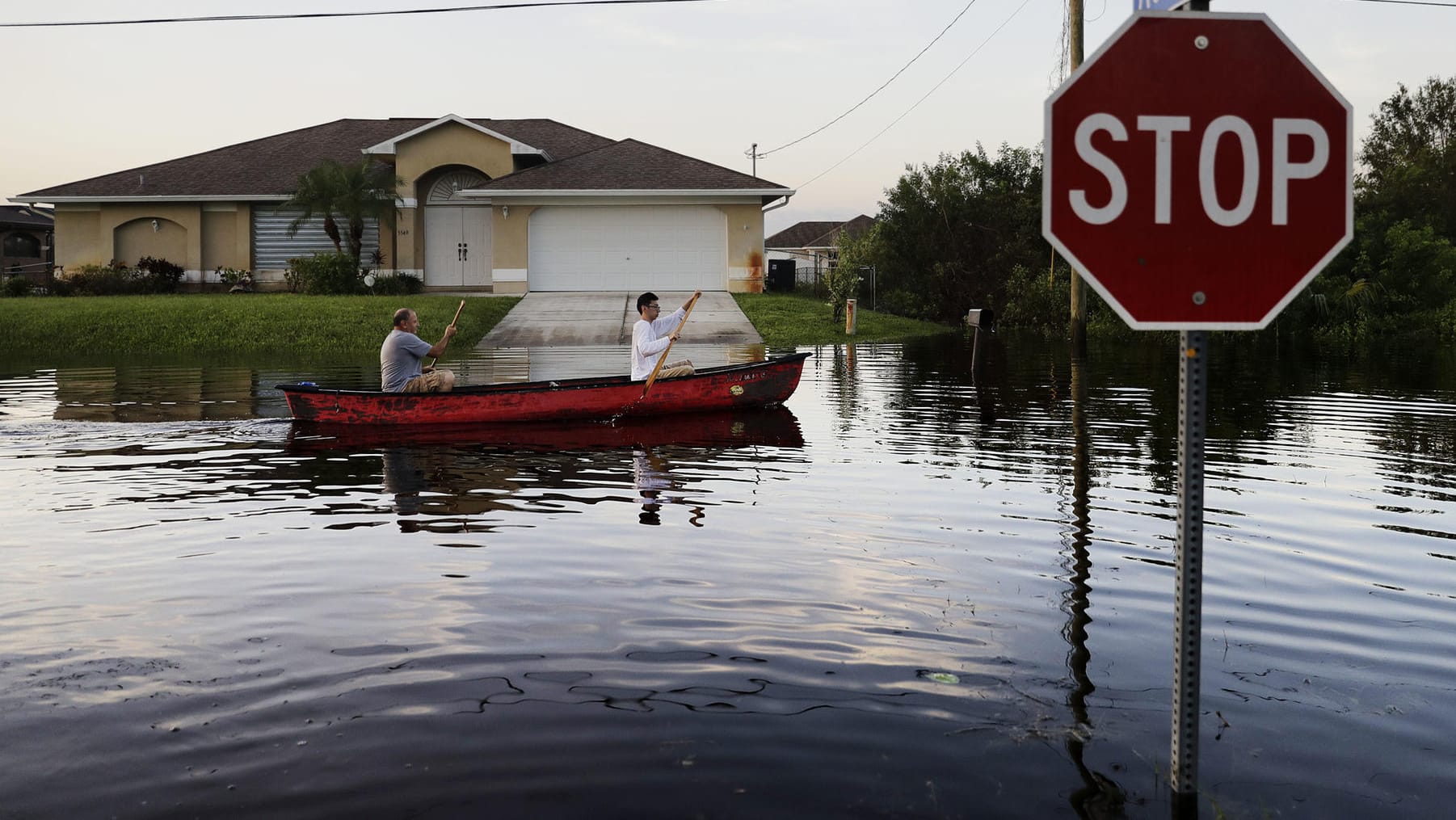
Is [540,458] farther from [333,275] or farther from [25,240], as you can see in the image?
[25,240]

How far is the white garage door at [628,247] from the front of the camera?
43.8 metres

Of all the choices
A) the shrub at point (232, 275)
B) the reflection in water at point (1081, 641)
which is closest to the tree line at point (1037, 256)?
the shrub at point (232, 275)

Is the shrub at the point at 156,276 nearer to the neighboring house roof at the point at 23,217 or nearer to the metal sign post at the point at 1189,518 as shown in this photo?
the neighboring house roof at the point at 23,217

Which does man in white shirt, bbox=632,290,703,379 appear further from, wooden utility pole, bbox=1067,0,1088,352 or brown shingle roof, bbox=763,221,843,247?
brown shingle roof, bbox=763,221,843,247

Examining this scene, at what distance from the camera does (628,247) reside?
4384 cm

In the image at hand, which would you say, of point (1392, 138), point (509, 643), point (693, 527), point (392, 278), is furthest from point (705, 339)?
point (1392, 138)

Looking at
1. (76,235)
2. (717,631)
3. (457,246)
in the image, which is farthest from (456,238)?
(717,631)

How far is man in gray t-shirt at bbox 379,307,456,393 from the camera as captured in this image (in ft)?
55.2

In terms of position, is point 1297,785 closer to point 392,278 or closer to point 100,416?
point 100,416

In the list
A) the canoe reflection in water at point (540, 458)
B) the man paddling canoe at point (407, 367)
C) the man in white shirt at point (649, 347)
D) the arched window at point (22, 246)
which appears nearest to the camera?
the canoe reflection in water at point (540, 458)

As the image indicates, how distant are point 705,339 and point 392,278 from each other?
1340 centimetres

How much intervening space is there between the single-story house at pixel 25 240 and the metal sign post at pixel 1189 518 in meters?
60.8

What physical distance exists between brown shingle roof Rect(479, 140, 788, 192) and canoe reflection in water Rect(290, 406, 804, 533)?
25.2 m

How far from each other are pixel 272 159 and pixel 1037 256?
96.0ft
